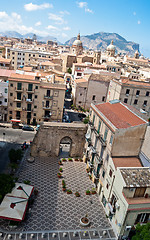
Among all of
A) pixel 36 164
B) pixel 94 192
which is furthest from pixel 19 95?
pixel 94 192

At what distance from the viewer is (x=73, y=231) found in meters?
26.3

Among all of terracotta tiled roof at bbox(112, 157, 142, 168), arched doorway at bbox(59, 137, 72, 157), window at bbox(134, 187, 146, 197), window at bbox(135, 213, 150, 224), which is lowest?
arched doorway at bbox(59, 137, 72, 157)

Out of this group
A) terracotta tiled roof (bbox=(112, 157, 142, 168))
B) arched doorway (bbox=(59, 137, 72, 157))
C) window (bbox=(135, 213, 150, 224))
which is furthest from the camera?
arched doorway (bbox=(59, 137, 72, 157))

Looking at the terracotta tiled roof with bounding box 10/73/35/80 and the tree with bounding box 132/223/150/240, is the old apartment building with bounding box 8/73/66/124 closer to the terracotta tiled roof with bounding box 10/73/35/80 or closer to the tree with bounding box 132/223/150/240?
the terracotta tiled roof with bounding box 10/73/35/80

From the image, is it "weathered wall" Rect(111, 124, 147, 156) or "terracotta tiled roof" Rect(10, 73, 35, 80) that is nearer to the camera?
"weathered wall" Rect(111, 124, 147, 156)

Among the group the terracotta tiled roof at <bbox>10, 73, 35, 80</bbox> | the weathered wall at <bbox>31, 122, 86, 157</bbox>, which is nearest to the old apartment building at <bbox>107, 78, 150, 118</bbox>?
the weathered wall at <bbox>31, 122, 86, 157</bbox>

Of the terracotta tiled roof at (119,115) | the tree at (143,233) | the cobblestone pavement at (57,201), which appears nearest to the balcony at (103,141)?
the terracotta tiled roof at (119,115)

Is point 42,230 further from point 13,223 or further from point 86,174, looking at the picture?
point 86,174

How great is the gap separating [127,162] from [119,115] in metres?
7.51

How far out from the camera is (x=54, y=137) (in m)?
41.5

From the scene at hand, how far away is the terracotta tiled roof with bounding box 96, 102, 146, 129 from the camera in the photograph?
3070 cm

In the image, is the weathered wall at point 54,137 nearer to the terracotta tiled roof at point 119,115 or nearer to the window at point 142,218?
the terracotta tiled roof at point 119,115

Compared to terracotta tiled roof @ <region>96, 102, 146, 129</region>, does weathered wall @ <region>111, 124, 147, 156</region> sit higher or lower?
lower

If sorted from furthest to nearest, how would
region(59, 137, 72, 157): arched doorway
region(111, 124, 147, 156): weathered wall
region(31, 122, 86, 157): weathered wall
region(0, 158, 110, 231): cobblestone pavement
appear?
region(59, 137, 72, 157): arched doorway, region(31, 122, 86, 157): weathered wall, region(111, 124, 147, 156): weathered wall, region(0, 158, 110, 231): cobblestone pavement
